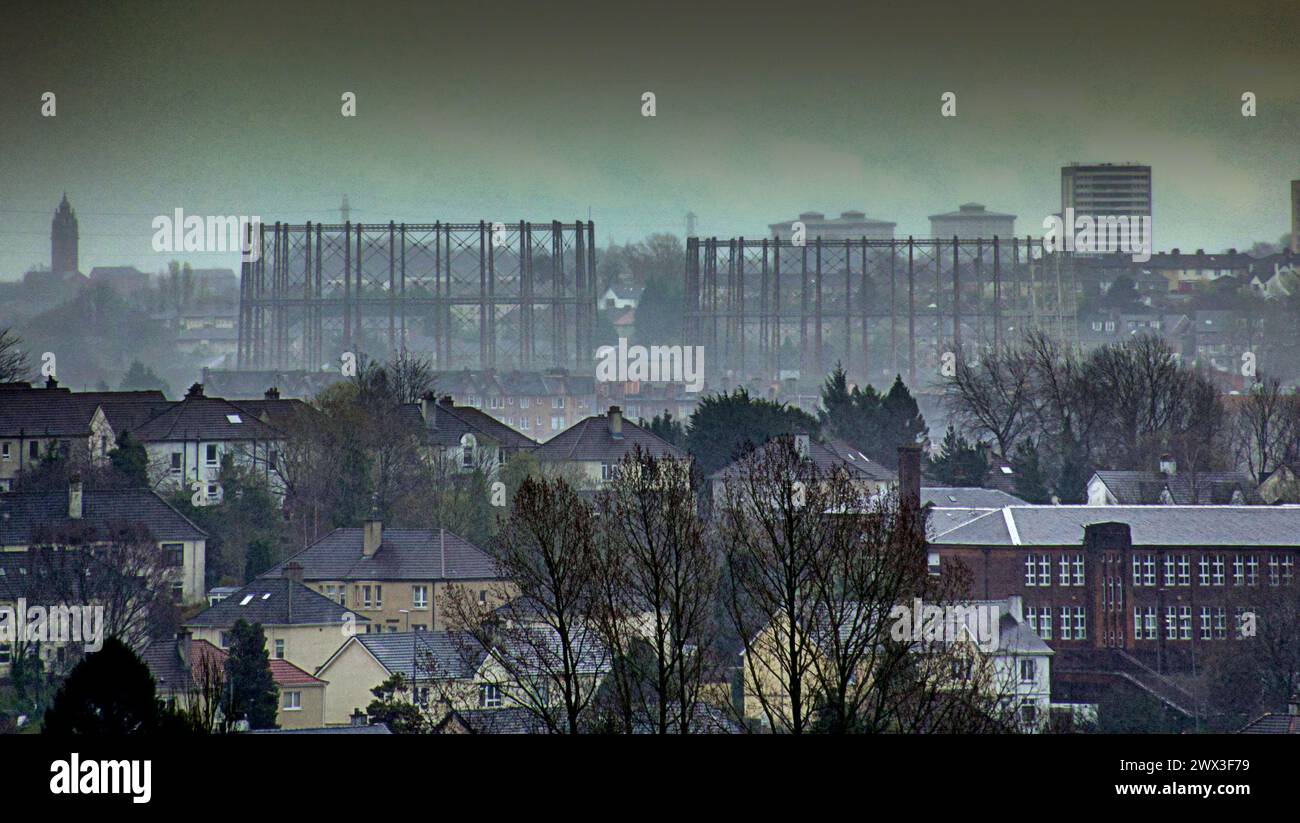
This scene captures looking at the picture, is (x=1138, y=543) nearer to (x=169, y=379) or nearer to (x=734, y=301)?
(x=734, y=301)

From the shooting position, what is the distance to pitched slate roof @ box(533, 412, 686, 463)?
112 feet

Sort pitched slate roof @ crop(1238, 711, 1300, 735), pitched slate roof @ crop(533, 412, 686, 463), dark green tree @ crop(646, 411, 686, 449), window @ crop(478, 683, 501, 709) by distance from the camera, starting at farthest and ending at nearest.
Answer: dark green tree @ crop(646, 411, 686, 449)
pitched slate roof @ crop(533, 412, 686, 463)
window @ crop(478, 683, 501, 709)
pitched slate roof @ crop(1238, 711, 1300, 735)

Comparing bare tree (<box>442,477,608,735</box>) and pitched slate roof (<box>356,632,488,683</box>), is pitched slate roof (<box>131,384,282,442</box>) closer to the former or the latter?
pitched slate roof (<box>356,632,488,683</box>)

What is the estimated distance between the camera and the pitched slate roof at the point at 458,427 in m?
35.5

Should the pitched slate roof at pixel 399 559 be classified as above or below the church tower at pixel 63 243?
below

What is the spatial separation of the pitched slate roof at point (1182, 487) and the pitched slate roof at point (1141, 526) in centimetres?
409

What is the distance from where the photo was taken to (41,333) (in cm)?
5459

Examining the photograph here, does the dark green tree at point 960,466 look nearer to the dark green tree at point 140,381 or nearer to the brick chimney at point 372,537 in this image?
the brick chimney at point 372,537

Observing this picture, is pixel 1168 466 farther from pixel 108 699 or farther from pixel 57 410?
pixel 108 699

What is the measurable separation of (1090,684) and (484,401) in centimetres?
3228

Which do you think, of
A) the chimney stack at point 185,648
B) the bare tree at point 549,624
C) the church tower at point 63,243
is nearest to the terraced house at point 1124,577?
the bare tree at point 549,624

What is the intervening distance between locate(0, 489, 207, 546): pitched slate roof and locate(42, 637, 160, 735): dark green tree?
527 inches

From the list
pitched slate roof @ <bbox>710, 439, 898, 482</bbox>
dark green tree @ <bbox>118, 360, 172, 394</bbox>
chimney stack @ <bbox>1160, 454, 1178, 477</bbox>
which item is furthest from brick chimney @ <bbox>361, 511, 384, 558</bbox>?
dark green tree @ <bbox>118, 360, 172, 394</bbox>
